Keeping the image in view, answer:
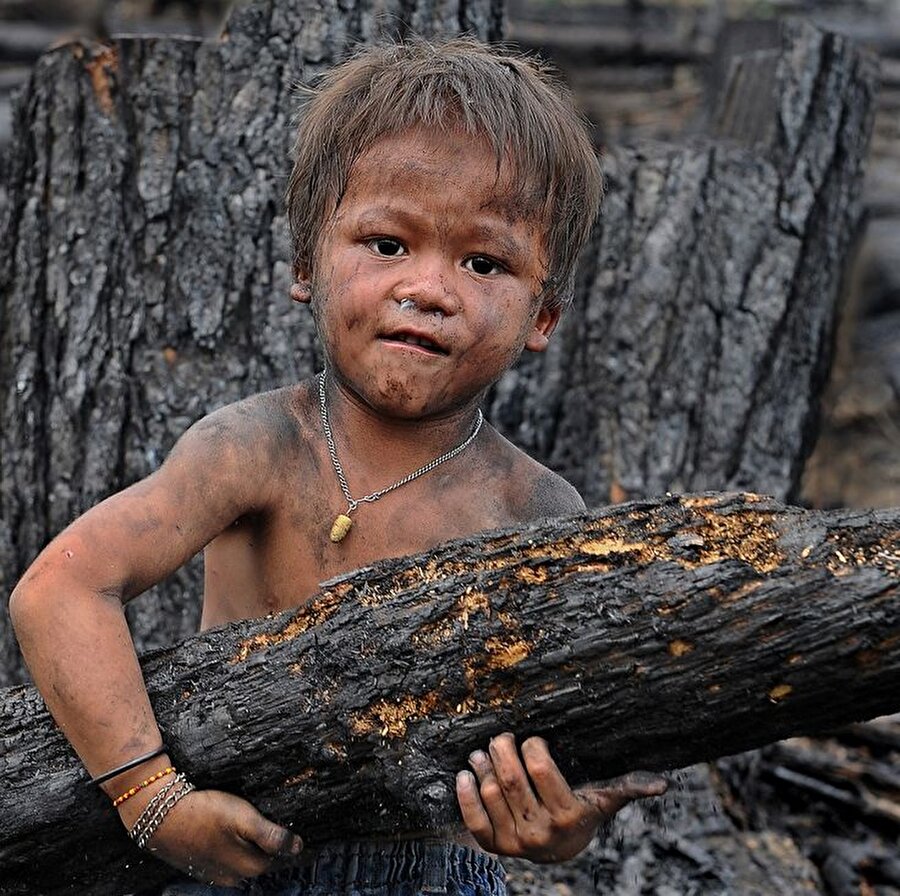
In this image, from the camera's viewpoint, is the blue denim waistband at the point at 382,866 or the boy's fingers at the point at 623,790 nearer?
the boy's fingers at the point at 623,790

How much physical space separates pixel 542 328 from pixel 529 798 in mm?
980

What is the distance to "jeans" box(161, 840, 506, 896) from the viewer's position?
8.21 ft

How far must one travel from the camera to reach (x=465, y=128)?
2.50 m

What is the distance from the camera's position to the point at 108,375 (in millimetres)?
3641

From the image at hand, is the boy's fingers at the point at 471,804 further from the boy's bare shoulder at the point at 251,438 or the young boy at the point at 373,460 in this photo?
the boy's bare shoulder at the point at 251,438

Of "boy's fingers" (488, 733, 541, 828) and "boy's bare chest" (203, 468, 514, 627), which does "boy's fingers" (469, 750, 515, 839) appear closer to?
"boy's fingers" (488, 733, 541, 828)

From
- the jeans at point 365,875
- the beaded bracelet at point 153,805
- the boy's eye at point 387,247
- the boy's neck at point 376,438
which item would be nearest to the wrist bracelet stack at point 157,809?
the beaded bracelet at point 153,805

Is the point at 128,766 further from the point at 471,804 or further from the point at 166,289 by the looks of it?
the point at 166,289

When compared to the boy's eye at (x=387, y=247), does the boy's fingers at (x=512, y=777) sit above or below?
below

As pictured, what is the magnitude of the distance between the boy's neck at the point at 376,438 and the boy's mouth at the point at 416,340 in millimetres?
217

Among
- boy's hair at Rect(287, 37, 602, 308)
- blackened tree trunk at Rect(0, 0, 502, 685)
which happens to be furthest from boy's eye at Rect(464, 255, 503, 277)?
blackened tree trunk at Rect(0, 0, 502, 685)

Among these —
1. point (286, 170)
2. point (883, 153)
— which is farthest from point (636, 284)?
point (883, 153)

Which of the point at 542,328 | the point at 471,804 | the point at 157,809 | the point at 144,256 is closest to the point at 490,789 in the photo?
the point at 471,804

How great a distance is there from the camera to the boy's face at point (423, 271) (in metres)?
2.47
